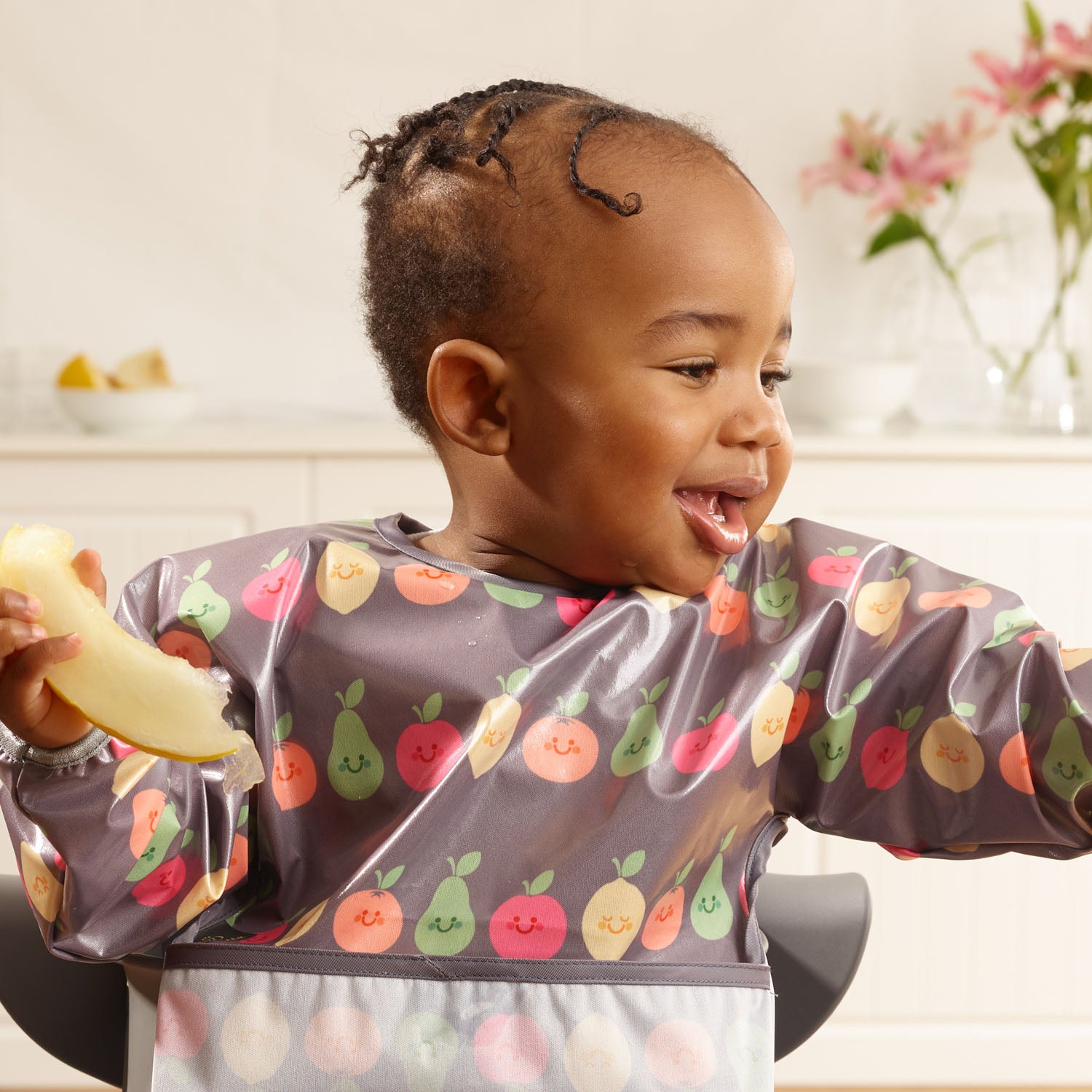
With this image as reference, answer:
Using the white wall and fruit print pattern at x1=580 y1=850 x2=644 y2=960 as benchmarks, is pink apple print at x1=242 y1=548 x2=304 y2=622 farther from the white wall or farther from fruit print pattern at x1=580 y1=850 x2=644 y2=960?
the white wall

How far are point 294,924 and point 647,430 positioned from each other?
0.33m

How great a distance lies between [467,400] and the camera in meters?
0.75

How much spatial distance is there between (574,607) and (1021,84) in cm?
142

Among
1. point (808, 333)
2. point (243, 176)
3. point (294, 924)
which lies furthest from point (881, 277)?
point (294, 924)

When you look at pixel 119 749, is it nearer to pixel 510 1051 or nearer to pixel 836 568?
pixel 510 1051

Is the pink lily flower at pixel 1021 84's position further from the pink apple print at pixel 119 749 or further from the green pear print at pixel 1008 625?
the pink apple print at pixel 119 749

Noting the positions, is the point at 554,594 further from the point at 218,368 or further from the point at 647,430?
the point at 218,368

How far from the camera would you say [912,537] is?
68.9 inches

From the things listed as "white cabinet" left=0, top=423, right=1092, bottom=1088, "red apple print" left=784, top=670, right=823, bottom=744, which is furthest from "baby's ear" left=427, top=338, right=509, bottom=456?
"white cabinet" left=0, top=423, right=1092, bottom=1088

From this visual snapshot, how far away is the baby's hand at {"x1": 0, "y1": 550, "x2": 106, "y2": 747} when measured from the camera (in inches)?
21.4

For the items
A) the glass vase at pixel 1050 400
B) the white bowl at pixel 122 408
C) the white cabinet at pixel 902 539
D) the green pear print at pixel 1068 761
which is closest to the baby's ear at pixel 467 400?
the green pear print at pixel 1068 761

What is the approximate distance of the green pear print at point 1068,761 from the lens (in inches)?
26.7

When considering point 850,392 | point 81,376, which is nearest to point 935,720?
point 850,392

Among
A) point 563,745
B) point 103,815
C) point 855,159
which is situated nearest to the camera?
point 103,815
